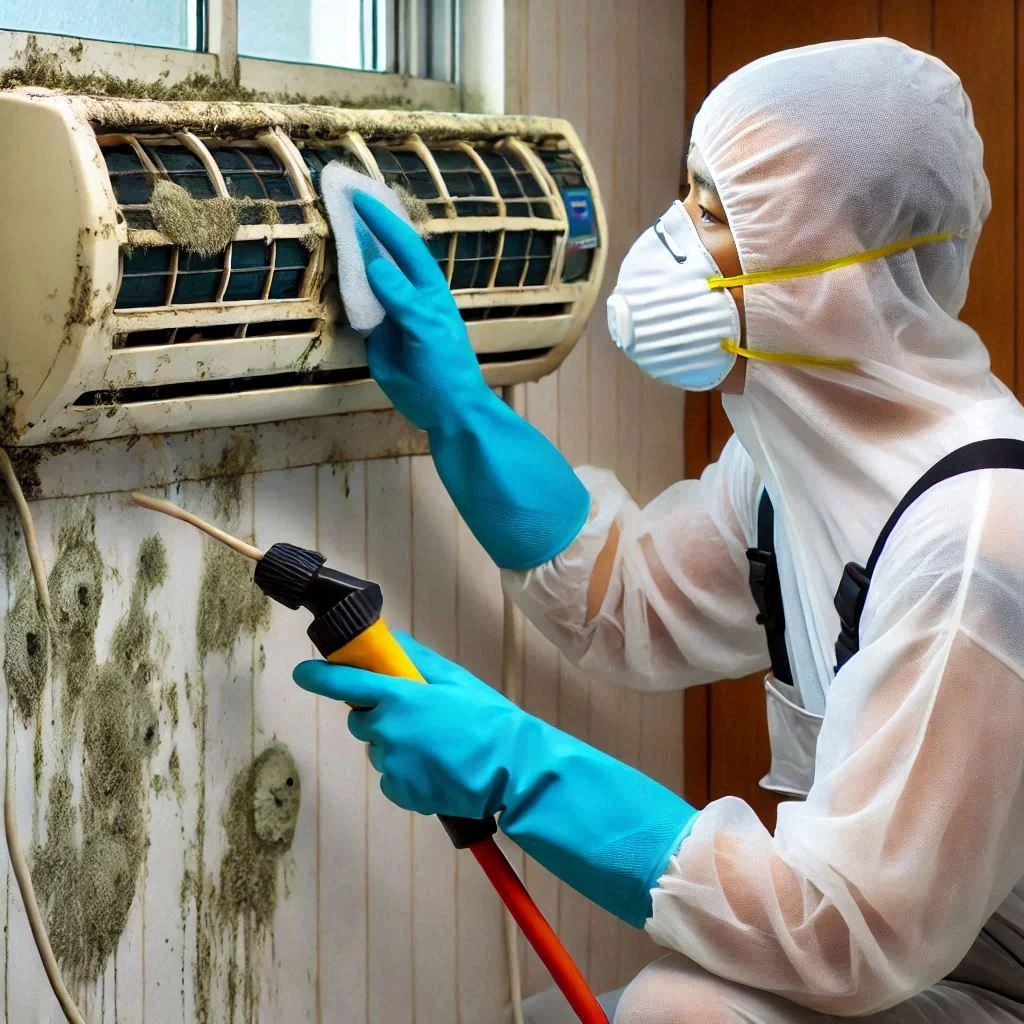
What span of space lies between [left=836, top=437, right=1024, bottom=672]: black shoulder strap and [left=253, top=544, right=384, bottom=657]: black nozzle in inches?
16.6

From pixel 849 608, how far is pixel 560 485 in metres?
0.38

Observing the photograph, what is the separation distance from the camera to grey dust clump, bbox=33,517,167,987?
4.09ft

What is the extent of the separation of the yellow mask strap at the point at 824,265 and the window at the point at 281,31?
1.79 ft

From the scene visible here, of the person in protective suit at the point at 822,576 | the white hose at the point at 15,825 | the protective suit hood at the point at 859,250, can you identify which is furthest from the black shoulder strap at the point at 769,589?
the white hose at the point at 15,825

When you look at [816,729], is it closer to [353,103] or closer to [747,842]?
[747,842]

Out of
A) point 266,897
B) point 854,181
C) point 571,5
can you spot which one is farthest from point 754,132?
point 266,897

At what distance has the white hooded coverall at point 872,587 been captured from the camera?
1076mm

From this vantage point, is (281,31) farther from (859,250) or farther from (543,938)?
(543,938)

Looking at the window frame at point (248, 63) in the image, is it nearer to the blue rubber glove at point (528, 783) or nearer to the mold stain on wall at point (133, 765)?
the mold stain on wall at point (133, 765)

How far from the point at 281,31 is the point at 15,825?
2.82 ft

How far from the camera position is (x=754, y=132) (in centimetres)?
120

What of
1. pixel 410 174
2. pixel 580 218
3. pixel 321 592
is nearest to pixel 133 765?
pixel 321 592

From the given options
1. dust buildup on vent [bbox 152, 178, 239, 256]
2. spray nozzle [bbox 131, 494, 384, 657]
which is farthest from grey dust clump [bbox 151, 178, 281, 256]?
spray nozzle [bbox 131, 494, 384, 657]

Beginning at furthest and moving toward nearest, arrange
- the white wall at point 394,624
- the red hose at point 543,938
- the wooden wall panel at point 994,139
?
the wooden wall panel at point 994,139 → the white wall at point 394,624 → the red hose at point 543,938
